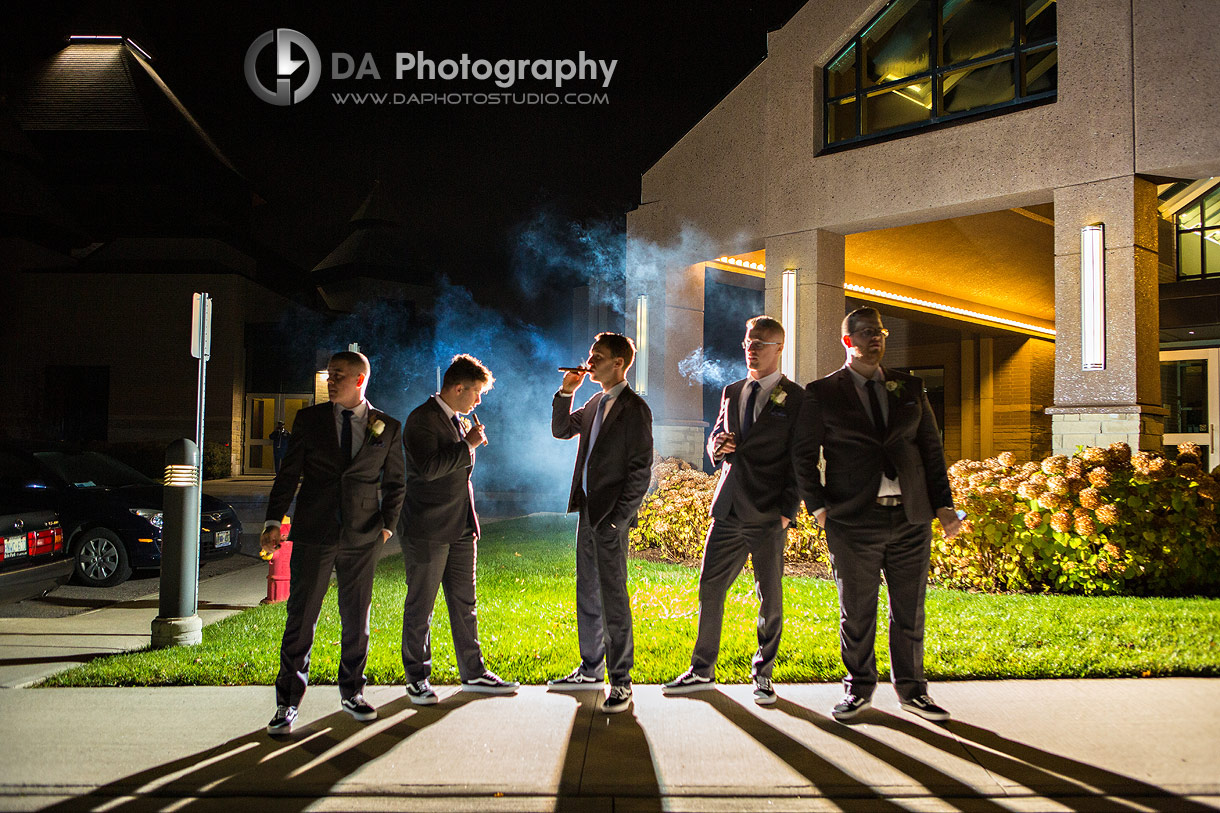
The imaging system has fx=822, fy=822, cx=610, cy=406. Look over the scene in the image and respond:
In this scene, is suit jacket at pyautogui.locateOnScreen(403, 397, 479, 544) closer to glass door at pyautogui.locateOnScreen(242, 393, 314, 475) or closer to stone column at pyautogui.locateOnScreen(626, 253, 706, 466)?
stone column at pyautogui.locateOnScreen(626, 253, 706, 466)

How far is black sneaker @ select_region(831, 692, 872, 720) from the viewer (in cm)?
408

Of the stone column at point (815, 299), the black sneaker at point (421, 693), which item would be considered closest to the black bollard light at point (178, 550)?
the black sneaker at point (421, 693)

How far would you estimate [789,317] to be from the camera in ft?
36.9

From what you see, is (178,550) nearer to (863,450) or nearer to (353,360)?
(353,360)

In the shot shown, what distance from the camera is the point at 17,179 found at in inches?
1080

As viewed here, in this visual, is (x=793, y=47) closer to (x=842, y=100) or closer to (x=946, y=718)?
(x=842, y=100)

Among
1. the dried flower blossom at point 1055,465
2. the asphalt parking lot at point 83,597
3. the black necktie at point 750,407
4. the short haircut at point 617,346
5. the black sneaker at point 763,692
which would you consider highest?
the short haircut at point 617,346

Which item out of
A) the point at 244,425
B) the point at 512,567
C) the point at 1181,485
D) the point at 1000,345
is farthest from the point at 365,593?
the point at 244,425

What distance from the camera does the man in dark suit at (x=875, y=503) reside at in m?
4.23

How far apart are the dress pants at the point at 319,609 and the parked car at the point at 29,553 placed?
10.1 feet

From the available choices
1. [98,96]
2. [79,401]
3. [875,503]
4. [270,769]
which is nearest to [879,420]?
[875,503]

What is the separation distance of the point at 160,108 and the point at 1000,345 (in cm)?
2880

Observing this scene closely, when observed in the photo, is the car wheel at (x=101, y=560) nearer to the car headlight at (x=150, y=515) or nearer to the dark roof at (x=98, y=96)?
the car headlight at (x=150, y=515)

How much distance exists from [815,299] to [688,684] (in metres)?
7.56
